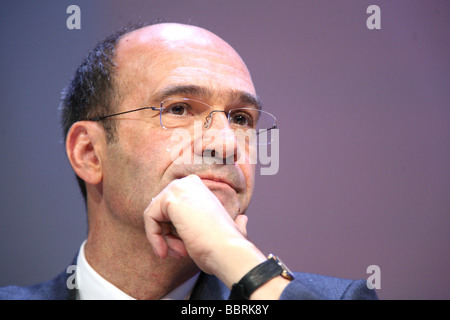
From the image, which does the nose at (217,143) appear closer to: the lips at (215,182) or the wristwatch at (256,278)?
the lips at (215,182)

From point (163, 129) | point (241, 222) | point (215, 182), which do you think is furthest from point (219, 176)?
point (163, 129)

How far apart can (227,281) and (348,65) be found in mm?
1794

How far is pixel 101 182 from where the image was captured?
1.89 meters

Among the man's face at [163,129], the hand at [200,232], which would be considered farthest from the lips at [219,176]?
the hand at [200,232]

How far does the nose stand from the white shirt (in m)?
0.56

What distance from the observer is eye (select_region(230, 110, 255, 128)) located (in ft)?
6.25

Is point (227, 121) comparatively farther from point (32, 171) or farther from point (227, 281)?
point (32, 171)

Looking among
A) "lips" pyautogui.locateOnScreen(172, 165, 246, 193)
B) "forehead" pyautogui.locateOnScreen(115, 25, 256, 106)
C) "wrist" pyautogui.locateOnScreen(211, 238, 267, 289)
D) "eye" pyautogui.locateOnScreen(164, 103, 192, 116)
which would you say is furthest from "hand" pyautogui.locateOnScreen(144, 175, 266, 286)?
"forehead" pyautogui.locateOnScreen(115, 25, 256, 106)

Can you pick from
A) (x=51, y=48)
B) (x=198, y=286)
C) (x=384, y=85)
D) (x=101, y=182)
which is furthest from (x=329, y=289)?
(x=51, y=48)

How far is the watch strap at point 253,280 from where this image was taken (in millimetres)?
1176

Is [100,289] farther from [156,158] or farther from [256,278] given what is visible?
[256,278]

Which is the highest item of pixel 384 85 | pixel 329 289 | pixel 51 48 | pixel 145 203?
pixel 51 48

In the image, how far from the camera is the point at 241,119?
1.96m
